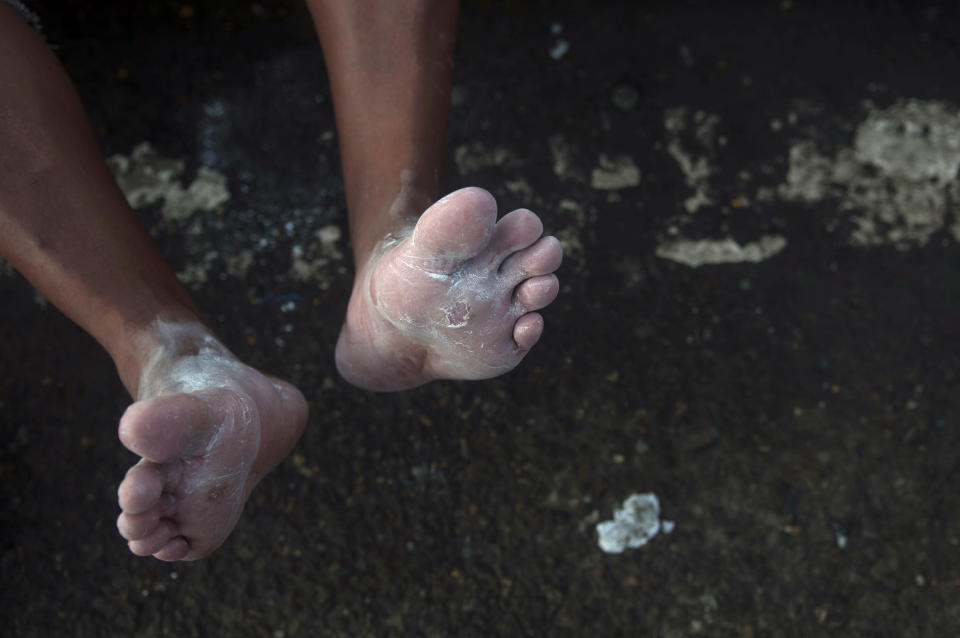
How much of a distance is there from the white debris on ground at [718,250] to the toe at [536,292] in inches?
28.6

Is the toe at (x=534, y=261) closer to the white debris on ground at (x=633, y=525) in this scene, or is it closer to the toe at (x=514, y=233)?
the toe at (x=514, y=233)

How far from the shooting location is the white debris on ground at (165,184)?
167cm

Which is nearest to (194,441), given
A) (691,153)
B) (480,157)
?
(480,157)

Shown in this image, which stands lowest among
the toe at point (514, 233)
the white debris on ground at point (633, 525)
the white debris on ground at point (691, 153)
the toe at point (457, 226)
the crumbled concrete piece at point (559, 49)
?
the white debris on ground at point (633, 525)

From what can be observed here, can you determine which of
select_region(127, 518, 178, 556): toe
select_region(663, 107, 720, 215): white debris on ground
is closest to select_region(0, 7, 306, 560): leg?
select_region(127, 518, 178, 556): toe

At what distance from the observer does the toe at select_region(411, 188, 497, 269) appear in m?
0.94

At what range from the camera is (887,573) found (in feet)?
4.75

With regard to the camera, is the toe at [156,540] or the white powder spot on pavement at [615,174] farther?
the white powder spot on pavement at [615,174]

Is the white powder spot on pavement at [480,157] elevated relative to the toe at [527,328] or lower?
lower

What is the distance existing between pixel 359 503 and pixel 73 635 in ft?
1.93

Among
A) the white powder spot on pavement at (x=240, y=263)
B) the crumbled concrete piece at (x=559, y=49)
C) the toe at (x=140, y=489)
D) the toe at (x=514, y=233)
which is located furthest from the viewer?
the crumbled concrete piece at (x=559, y=49)

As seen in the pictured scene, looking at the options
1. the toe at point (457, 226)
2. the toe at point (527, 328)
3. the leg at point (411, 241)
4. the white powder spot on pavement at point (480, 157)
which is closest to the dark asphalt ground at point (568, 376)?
the white powder spot on pavement at point (480, 157)

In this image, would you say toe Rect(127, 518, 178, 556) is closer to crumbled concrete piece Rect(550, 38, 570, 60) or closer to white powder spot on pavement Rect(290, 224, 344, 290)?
white powder spot on pavement Rect(290, 224, 344, 290)

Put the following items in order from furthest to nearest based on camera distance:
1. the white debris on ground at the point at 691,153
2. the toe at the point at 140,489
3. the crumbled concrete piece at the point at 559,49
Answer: the crumbled concrete piece at the point at 559,49 < the white debris on ground at the point at 691,153 < the toe at the point at 140,489
